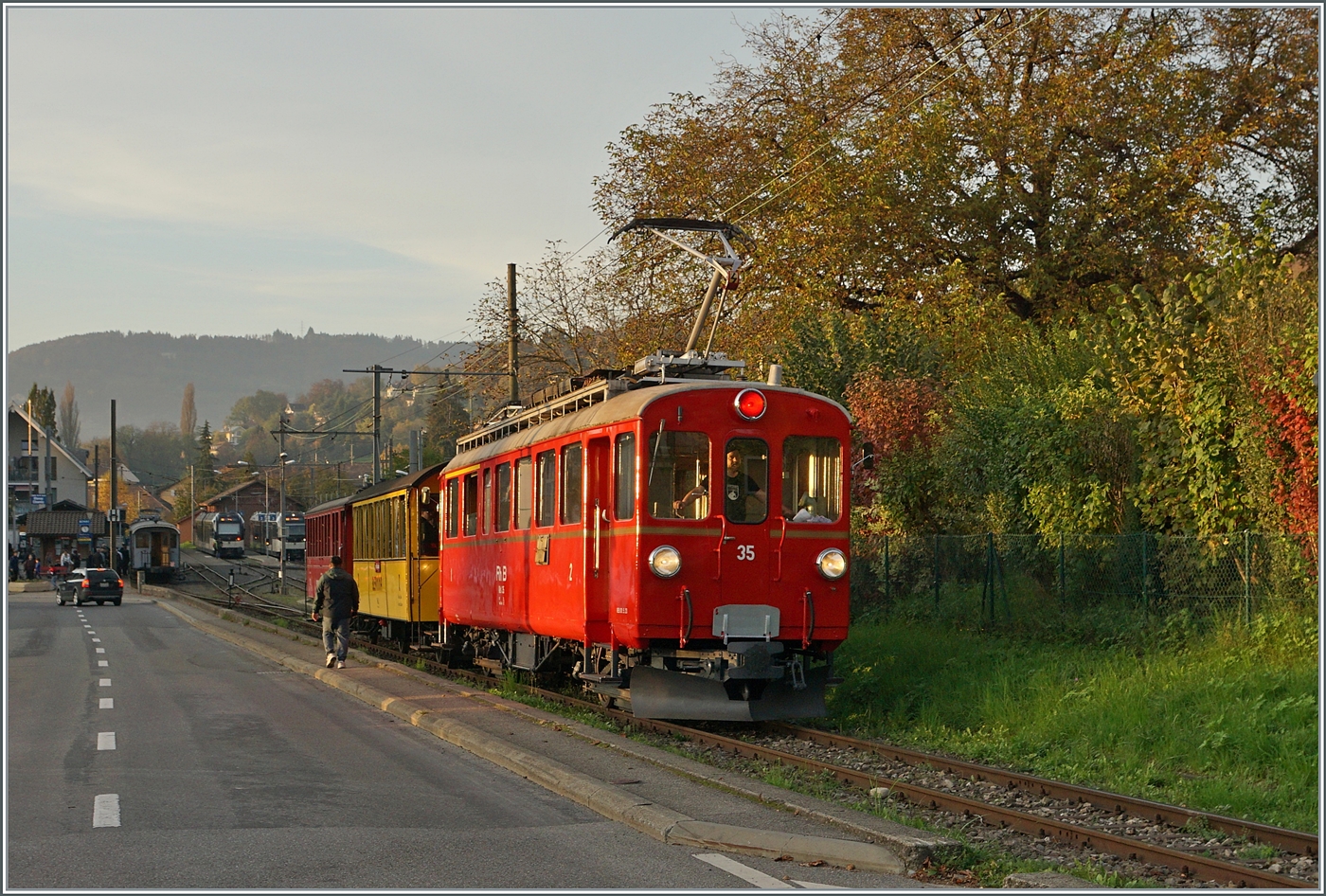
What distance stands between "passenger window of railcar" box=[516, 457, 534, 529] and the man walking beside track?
17.6 ft

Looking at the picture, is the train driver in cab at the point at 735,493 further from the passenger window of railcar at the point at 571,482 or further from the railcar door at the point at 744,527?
the passenger window of railcar at the point at 571,482

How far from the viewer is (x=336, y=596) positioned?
71.5ft

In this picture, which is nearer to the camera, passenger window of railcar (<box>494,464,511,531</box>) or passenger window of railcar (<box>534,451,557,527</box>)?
passenger window of railcar (<box>534,451,557,527</box>)

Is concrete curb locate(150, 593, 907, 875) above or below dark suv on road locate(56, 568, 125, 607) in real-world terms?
below

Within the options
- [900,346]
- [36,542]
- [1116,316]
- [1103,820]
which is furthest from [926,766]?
[36,542]

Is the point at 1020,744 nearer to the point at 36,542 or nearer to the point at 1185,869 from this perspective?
the point at 1185,869

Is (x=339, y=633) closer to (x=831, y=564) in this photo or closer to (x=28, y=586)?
(x=831, y=564)

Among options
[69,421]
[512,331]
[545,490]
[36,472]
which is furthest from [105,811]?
[69,421]

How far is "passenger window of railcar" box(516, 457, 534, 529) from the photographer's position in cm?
1662

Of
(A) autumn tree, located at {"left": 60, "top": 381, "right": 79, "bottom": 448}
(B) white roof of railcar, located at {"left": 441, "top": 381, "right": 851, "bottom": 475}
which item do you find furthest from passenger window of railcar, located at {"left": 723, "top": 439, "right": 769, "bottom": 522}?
(A) autumn tree, located at {"left": 60, "top": 381, "right": 79, "bottom": 448}

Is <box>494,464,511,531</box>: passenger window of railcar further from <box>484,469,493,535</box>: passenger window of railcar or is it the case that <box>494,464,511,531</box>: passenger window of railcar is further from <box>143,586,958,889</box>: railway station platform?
<box>143,586,958,889</box>: railway station platform

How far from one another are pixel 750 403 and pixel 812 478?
1036mm

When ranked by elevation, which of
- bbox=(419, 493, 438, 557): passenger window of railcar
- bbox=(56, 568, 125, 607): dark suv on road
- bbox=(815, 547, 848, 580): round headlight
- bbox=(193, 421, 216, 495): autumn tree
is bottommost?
bbox=(56, 568, 125, 607): dark suv on road

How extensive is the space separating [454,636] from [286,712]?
6298 mm
